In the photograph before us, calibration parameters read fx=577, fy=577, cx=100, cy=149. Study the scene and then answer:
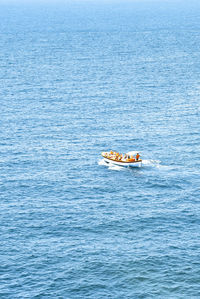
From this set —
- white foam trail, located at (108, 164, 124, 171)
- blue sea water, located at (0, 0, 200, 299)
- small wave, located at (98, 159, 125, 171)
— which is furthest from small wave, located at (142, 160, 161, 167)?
white foam trail, located at (108, 164, 124, 171)

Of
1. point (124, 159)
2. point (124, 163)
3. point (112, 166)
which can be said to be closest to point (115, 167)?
point (112, 166)

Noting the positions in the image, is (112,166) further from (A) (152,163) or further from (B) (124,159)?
(A) (152,163)

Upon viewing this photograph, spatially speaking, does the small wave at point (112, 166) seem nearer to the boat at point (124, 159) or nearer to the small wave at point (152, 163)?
the boat at point (124, 159)

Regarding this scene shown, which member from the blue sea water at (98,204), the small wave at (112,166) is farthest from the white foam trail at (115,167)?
the blue sea water at (98,204)

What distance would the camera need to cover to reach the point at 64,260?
318 feet

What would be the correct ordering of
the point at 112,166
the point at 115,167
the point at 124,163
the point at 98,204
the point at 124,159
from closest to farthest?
the point at 98,204 < the point at 124,163 < the point at 124,159 < the point at 115,167 < the point at 112,166

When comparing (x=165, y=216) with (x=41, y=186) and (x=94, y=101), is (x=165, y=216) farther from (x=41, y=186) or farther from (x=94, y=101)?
(x=94, y=101)

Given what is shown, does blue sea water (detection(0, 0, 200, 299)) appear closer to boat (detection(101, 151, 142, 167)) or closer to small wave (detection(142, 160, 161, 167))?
small wave (detection(142, 160, 161, 167))

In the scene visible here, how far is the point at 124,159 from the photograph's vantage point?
136 meters

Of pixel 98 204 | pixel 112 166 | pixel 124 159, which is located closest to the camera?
pixel 98 204

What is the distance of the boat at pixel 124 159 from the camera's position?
133 metres

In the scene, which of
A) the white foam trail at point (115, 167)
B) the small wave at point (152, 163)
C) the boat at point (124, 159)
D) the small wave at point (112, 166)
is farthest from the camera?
the small wave at point (112, 166)

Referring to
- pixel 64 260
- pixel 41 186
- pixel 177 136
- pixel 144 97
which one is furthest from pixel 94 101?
pixel 64 260

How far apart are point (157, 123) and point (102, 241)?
229ft
